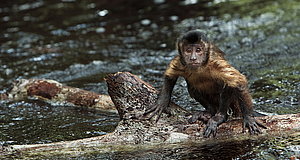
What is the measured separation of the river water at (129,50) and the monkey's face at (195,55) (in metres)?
1.00

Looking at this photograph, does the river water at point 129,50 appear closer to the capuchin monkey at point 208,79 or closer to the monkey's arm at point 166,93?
the capuchin monkey at point 208,79

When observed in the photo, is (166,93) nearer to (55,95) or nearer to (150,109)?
(150,109)

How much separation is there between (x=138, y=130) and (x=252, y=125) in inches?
52.7

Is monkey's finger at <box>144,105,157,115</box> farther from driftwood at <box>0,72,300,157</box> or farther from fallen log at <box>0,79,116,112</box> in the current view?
fallen log at <box>0,79,116,112</box>

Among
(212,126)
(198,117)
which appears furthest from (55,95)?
(212,126)

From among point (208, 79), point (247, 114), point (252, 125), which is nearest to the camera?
point (252, 125)

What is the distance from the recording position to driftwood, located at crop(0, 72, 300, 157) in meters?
5.40

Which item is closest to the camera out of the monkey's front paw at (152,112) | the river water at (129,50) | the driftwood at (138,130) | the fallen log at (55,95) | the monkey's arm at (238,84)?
the driftwood at (138,130)

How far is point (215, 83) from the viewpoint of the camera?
19.5ft

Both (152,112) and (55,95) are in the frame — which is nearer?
(152,112)

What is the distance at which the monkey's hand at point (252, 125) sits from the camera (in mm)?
5434

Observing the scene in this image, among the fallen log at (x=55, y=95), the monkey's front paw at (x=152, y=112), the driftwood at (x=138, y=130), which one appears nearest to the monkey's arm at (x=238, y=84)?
the driftwood at (x=138, y=130)

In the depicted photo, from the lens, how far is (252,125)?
5.46 meters

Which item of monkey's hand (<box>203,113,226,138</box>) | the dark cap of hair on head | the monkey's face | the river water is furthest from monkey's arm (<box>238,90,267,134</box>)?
the dark cap of hair on head
